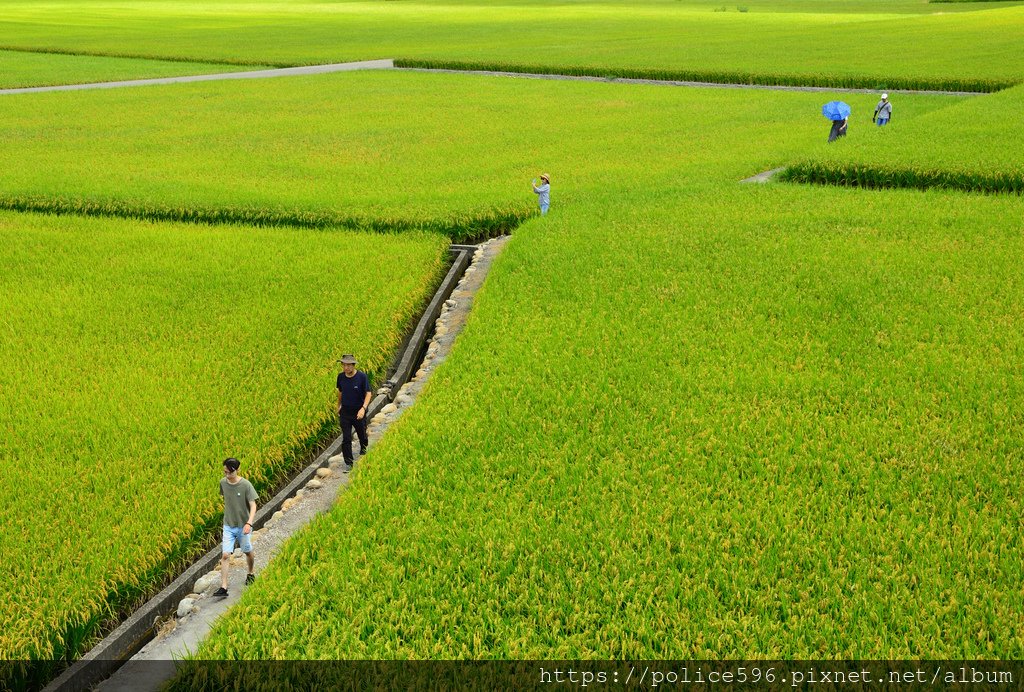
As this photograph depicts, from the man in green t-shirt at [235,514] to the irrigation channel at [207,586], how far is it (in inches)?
9.2

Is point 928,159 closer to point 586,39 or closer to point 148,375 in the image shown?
point 148,375

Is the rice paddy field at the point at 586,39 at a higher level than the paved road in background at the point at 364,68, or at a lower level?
higher

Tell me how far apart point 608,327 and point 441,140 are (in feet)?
52.8

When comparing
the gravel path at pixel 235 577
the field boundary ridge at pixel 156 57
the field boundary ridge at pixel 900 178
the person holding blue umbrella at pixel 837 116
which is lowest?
the gravel path at pixel 235 577

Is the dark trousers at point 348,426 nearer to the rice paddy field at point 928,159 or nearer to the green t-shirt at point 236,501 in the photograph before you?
the green t-shirt at point 236,501

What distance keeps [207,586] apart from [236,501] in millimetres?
715

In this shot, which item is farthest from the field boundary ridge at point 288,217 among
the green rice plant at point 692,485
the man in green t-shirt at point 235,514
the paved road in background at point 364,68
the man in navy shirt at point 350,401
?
the paved road in background at point 364,68

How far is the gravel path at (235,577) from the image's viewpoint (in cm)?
585

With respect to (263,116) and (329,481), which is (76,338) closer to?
(329,481)

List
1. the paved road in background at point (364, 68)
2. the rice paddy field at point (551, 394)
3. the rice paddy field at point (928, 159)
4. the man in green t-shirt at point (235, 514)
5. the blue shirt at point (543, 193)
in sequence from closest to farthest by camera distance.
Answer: the rice paddy field at point (551, 394)
the man in green t-shirt at point (235, 514)
the blue shirt at point (543, 193)
the rice paddy field at point (928, 159)
the paved road in background at point (364, 68)

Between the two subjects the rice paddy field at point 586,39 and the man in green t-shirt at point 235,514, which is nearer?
the man in green t-shirt at point 235,514

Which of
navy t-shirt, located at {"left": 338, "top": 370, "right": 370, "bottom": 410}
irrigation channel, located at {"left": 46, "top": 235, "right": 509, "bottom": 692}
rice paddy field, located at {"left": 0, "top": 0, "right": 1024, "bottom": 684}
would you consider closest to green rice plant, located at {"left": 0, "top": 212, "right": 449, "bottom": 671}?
rice paddy field, located at {"left": 0, "top": 0, "right": 1024, "bottom": 684}

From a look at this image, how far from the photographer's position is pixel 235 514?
667 centimetres

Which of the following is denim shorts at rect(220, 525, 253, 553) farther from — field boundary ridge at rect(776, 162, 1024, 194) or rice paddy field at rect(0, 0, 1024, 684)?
field boundary ridge at rect(776, 162, 1024, 194)
